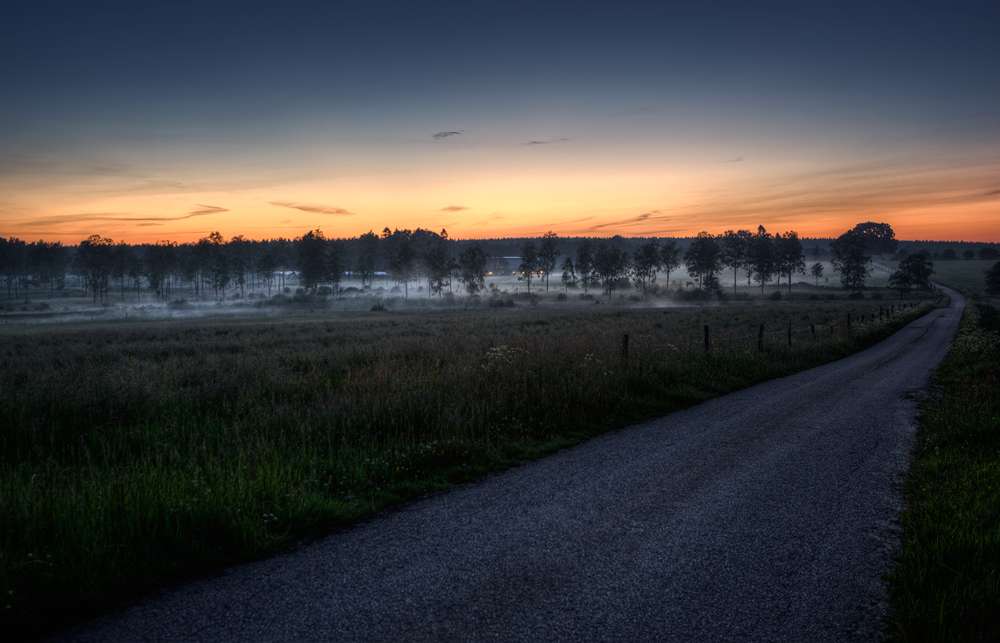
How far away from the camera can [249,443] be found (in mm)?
7176

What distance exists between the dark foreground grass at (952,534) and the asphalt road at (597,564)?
0.23 metres

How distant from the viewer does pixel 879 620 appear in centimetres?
394

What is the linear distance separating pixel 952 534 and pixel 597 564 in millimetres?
3550

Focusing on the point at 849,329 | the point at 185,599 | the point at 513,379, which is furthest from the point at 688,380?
the point at 849,329

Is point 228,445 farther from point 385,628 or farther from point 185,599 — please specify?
point 385,628

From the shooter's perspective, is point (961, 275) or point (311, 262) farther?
point (961, 275)

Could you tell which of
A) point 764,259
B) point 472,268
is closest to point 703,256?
point 764,259

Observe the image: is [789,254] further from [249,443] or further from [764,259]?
[249,443]

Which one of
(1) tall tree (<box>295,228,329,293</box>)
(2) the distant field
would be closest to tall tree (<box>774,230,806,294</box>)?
(2) the distant field

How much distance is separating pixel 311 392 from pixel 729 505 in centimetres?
869

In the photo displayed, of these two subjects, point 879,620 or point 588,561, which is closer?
point 879,620

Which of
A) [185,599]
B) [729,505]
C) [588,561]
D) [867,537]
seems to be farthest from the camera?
[729,505]

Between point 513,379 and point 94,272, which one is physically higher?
point 94,272

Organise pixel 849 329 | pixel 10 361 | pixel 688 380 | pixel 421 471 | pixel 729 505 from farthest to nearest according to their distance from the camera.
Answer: pixel 849 329 < pixel 10 361 < pixel 688 380 < pixel 421 471 < pixel 729 505
